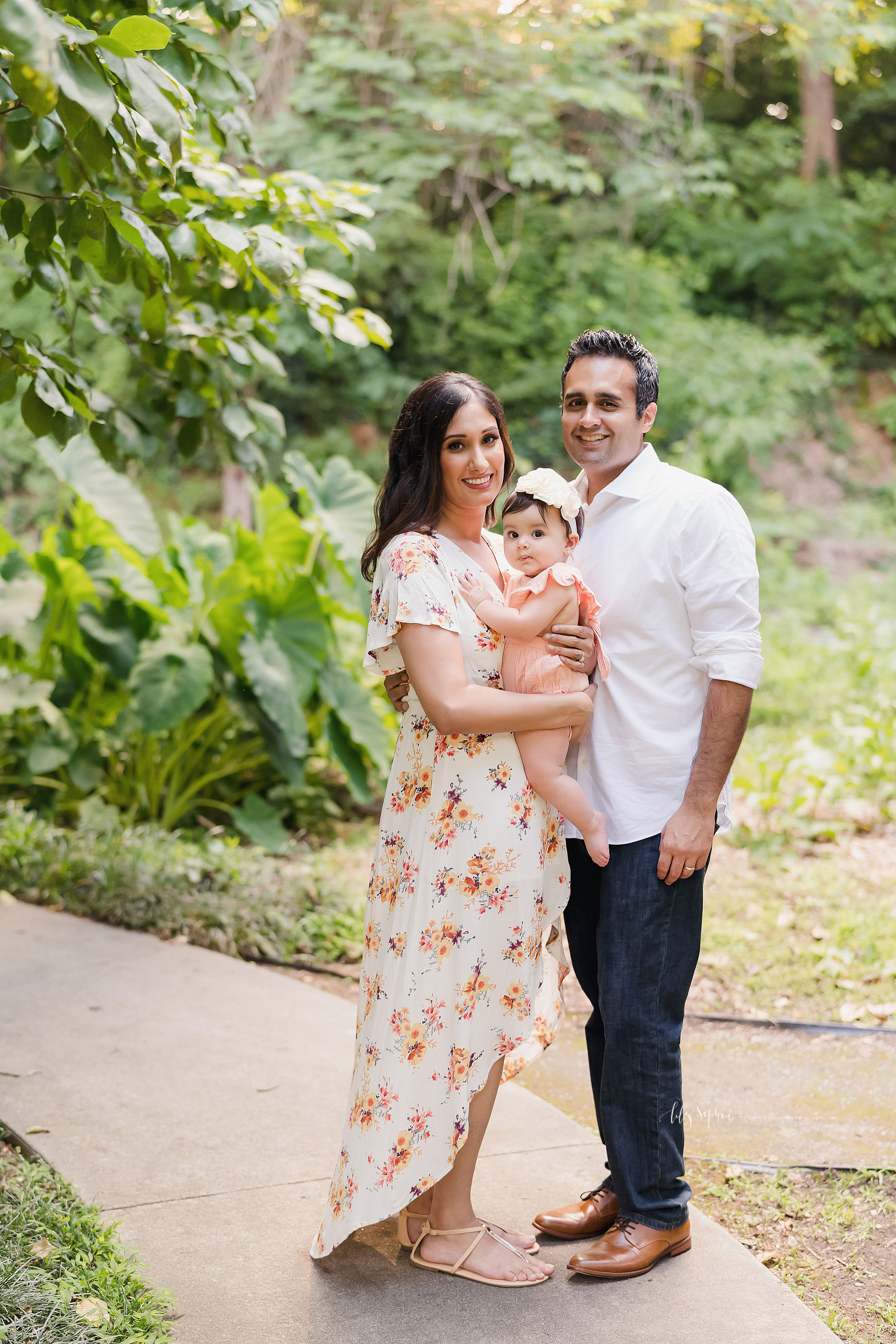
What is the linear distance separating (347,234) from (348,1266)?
251cm

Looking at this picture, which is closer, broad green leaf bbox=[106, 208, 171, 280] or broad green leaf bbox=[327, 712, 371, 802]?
broad green leaf bbox=[106, 208, 171, 280]

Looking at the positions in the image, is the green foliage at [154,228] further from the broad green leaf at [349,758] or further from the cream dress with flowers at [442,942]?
the broad green leaf at [349,758]

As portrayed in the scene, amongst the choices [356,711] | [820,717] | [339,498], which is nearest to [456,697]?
[356,711]

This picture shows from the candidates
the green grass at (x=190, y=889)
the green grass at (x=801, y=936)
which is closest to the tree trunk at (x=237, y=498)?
the green grass at (x=190, y=889)

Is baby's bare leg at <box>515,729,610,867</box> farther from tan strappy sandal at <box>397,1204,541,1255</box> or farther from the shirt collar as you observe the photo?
tan strappy sandal at <box>397,1204,541,1255</box>

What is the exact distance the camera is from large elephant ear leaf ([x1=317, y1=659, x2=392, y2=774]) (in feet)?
16.6

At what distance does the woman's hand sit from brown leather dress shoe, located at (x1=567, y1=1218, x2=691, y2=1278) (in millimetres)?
1287

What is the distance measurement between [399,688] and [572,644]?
43cm

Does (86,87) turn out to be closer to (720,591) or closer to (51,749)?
(720,591)

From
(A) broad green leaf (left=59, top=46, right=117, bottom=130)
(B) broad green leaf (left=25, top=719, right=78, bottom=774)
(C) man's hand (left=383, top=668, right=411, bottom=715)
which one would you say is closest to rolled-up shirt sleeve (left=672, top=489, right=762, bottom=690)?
(C) man's hand (left=383, top=668, right=411, bottom=715)

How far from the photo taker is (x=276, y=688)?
470 cm

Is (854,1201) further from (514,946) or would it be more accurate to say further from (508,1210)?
(514,946)

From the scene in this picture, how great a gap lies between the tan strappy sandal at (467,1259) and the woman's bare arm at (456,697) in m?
1.04

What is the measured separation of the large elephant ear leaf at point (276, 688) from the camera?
468 centimetres
